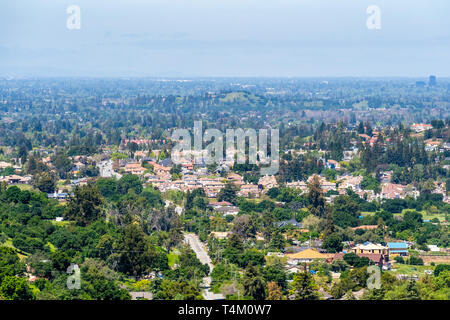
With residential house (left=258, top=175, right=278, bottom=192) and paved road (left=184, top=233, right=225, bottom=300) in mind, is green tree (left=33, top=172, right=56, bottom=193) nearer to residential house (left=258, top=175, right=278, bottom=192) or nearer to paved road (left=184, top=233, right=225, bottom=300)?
paved road (left=184, top=233, right=225, bottom=300)

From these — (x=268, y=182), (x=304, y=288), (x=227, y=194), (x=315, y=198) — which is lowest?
(x=268, y=182)

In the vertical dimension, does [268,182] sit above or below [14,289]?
below

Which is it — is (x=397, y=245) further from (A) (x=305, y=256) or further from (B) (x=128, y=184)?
(B) (x=128, y=184)

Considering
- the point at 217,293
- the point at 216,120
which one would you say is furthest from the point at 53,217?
the point at 216,120

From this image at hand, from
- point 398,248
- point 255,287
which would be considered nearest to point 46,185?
point 398,248

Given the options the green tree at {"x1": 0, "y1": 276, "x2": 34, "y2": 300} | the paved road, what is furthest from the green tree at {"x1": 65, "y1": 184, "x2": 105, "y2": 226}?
the green tree at {"x1": 0, "y1": 276, "x2": 34, "y2": 300}

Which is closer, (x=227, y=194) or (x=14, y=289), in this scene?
(x=14, y=289)

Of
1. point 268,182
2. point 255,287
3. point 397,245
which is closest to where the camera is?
point 255,287

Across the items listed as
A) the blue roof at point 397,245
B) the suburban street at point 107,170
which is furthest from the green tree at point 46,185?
the blue roof at point 397,245
